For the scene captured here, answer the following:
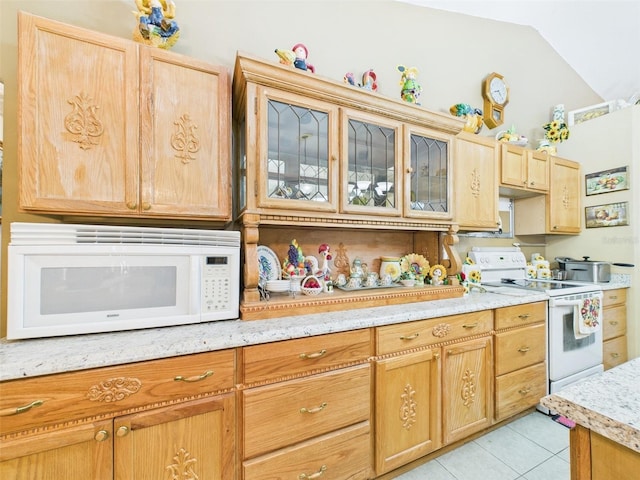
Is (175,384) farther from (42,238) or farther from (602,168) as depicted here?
(602,168)

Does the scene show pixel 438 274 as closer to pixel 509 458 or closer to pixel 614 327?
pixel 509 458

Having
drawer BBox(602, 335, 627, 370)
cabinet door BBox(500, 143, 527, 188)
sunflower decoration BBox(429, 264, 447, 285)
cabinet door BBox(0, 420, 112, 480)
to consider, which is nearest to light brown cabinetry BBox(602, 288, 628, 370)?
drawer BBox(602, 335, 627, 370)

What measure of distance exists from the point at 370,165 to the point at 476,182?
3.29 ft

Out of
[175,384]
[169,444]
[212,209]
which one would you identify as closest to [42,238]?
[212,209]

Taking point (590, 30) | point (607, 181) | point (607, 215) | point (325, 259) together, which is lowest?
point (325, 259)

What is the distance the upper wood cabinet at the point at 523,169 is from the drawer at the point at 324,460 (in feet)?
7.29

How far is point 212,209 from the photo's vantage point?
4.29 feet

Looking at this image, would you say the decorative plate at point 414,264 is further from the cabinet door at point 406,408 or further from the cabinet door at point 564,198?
the cabinet door at point 564,198

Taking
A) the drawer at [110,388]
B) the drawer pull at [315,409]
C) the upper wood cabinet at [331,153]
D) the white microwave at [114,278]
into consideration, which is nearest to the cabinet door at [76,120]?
the white microwave at [114,278]

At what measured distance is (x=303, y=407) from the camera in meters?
1.18

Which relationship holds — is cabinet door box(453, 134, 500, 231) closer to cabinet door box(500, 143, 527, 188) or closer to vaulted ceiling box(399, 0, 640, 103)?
cabinet door box(500, 143, 527, 188)

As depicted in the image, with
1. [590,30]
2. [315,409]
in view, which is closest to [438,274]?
[315,409]

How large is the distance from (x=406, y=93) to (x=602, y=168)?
7.87 feet

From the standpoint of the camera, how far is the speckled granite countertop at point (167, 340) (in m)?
0.86
